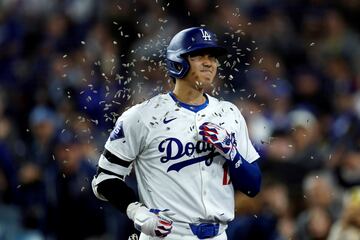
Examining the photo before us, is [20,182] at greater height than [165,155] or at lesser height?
lesser

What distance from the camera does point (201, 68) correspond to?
6.28 meters

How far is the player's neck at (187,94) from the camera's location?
6.42 m

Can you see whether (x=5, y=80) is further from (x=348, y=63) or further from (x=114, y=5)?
(x=348, y=63)

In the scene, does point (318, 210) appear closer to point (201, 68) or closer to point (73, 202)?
point (73, 202)

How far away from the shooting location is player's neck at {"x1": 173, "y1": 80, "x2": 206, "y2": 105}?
21.1 ft

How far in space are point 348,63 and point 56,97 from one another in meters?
3.35

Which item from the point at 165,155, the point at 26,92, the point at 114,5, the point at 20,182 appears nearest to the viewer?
the point at 165,155

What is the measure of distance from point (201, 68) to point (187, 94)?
235 mm

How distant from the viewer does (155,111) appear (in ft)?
20.7

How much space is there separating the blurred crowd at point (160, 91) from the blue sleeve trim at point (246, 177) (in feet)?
7.10

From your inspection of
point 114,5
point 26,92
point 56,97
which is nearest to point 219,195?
point 56,97

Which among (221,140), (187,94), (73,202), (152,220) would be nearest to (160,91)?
(73,202)

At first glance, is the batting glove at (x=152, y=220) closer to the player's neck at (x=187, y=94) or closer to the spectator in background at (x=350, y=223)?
the player's neck at (x=187, y=94)

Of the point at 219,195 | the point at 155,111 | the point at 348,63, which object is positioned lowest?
the point at 348,63
